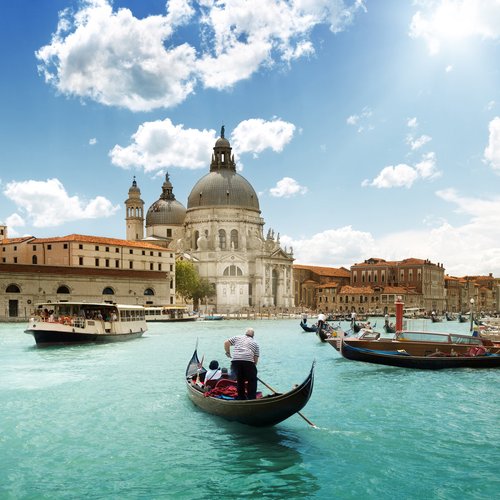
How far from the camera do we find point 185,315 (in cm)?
5850

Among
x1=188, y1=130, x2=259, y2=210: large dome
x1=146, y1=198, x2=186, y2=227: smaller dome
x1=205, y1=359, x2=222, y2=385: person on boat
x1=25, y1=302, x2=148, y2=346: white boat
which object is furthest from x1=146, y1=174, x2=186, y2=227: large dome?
x1=205, y1=359, x2=222, y2=385: person on boat

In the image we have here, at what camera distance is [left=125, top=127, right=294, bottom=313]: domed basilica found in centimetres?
8162

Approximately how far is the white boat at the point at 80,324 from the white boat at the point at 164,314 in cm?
1989

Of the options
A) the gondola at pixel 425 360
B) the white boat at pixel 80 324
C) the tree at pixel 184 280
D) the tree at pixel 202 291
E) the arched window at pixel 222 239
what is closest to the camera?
the gondola at pixel 425 360

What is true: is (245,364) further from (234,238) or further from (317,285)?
(317,285)

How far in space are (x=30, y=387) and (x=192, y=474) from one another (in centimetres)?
907

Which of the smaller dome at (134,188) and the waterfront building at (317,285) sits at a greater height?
the smaller dome at (134,188)

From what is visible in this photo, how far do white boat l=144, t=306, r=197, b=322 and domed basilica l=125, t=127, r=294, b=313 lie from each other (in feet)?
70.7

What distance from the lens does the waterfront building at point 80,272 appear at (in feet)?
162

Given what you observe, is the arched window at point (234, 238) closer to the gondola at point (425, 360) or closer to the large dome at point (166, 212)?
the large dome at point (166, 212)

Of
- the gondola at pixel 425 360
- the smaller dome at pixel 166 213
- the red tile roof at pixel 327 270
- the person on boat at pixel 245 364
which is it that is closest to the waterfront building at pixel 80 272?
the smaller dome at pixel 166 213

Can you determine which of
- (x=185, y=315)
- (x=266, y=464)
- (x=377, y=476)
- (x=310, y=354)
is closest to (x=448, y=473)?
(x=377, y=476)

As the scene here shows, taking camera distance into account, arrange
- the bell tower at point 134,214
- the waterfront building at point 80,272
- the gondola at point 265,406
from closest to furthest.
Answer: the gondola at point 265,406 < the waterfront building at point 80,272 < the bell tower at point 134,214

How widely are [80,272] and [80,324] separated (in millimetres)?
24768
